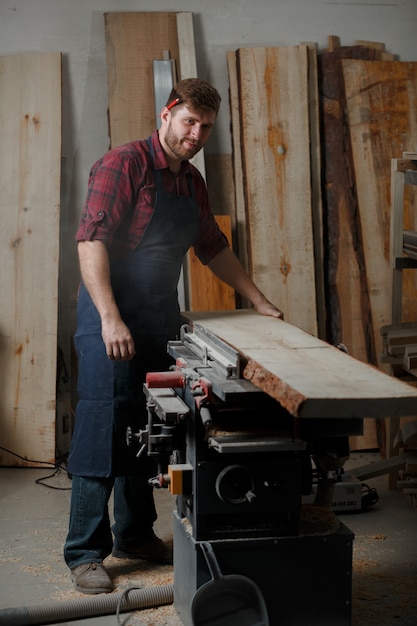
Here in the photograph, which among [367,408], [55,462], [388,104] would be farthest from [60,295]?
[367,408]

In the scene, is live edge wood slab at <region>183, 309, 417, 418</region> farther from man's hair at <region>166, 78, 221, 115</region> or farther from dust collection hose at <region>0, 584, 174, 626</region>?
dust collection hose at <region>0, 584, 174, 626</region>

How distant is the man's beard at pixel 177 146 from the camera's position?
123 inches

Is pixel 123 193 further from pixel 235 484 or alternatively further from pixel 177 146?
pixel 235 484

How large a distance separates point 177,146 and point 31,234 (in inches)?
66.0

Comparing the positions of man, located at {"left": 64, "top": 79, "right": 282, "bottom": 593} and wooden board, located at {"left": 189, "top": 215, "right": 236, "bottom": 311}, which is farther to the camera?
wooden board, located at {"left": 189, "top": 215, "right": 236, "bottom": 311}

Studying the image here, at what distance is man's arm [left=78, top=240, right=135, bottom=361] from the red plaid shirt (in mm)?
48

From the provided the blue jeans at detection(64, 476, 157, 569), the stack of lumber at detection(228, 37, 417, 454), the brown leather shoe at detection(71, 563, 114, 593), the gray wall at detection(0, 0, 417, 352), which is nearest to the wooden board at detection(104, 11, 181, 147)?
the gray wall at detection(0, 0, 417, 352)

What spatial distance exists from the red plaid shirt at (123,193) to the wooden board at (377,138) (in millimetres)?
1786

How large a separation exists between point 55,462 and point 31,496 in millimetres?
477

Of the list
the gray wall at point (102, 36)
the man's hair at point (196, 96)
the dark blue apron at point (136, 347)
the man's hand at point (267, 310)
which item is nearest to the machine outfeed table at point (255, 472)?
the dark blue apron at point (136, 347)

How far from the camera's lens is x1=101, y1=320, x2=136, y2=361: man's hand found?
2.93 metres

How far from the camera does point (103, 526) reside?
322cm

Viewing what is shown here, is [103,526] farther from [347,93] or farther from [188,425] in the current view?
[347,93]

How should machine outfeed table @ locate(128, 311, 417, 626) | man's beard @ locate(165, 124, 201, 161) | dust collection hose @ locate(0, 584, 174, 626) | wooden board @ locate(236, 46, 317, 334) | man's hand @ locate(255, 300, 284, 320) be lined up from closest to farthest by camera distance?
machine outfeed table @ locate(128, 311, 417, 626), dust collection hose @ locate(0, 584, 174, 626), man's beard @ locate(165, 124, 201, 161), man's hand @ locate(255, 300, 284, 320), wooden board @ locate(236, 46, 317, 334)
